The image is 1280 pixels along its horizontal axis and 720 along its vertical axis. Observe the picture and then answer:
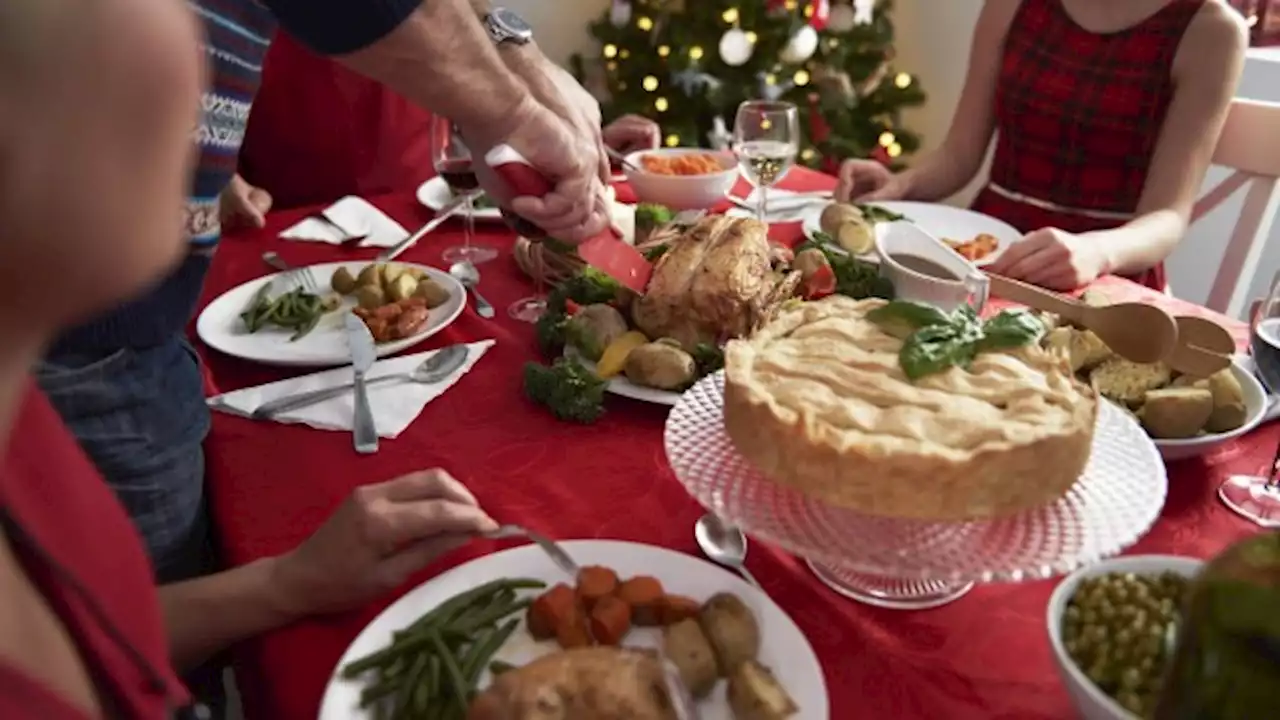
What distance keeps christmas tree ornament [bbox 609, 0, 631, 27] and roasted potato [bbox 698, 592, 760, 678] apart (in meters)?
3.39

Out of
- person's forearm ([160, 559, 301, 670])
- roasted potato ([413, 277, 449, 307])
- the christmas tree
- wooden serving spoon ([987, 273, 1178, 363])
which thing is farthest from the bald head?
the christmas tree

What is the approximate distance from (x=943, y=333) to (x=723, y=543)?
0.98 ft

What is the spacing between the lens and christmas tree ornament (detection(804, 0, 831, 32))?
12.2 feet

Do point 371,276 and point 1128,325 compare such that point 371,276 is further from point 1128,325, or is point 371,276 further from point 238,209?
point 1128,325

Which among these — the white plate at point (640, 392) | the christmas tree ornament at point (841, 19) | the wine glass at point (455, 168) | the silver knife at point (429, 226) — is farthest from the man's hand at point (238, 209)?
the christmas tree ornament at point (841, 19)

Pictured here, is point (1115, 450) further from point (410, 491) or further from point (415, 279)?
point (415, 279)

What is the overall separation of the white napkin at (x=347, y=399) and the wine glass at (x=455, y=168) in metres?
0.39

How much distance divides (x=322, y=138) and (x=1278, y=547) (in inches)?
96.8

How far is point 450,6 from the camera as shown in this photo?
1177mm

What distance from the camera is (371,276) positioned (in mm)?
1521

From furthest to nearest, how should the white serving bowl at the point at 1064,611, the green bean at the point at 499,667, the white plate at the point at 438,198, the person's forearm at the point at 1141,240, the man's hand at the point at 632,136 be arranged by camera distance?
the man's hand at the point at 632,136, the white plate at the point at 438,198, the person's forearm at the point at 1141,240, the green bean at the point at 499,667, the white serving bowl at the point at 1064,611

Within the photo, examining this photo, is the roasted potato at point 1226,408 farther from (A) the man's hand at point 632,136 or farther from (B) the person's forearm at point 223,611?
(A) the man's hand at point 632,136

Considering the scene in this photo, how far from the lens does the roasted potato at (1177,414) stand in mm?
1055

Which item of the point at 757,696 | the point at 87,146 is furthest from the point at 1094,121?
the point at 87,146
